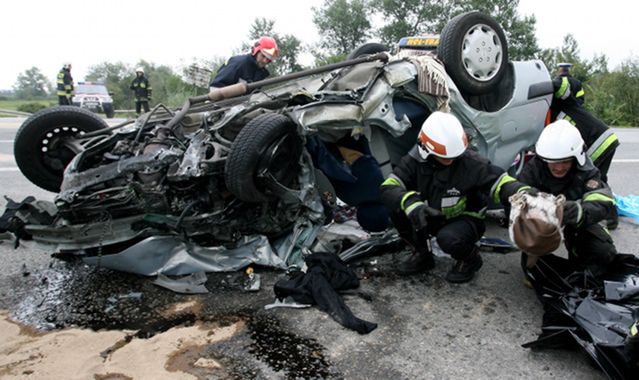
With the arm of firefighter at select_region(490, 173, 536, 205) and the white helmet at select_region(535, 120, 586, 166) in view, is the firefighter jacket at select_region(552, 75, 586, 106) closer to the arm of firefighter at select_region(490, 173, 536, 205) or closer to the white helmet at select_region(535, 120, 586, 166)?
the white helmet at select_region(535, 120, 586, 166)

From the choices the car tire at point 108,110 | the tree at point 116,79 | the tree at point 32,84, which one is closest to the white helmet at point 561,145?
the car tire at point 108,110

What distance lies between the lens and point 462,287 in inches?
128

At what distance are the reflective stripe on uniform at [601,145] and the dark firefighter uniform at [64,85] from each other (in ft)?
44.2

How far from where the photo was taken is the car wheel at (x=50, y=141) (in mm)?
3496

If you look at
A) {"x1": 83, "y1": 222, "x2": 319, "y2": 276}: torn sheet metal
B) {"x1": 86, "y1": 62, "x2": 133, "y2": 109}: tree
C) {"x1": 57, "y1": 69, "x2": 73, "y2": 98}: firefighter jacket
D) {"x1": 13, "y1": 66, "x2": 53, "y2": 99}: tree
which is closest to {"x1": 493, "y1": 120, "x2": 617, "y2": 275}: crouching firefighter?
{"x1": 83, "y1": 222, "x2": 319, "y2": 276}: torn sheet metal

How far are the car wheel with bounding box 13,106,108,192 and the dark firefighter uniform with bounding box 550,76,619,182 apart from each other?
3662 millimetres

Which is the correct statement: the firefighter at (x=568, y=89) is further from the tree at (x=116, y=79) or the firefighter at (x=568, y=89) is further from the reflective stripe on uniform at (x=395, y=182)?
the tree at (x=116, y=79)

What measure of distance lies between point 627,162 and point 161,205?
7.20 metres

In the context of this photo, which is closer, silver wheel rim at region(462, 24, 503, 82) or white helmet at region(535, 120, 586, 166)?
white helmet at region(535, 120, 586, 166)

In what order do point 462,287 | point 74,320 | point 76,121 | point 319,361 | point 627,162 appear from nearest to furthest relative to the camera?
point 319,361 < point 74,320 < point 462,287 < point 76,121 < point 627,162

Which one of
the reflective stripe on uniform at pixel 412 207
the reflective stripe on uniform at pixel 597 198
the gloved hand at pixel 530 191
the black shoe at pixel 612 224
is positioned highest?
the gloved hand at pixel 530 191

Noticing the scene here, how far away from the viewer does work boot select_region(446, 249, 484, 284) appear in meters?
3.29

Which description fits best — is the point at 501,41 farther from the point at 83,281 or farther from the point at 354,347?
the point at 83,281

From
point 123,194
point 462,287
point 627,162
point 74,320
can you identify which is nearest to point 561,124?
point 462,287
